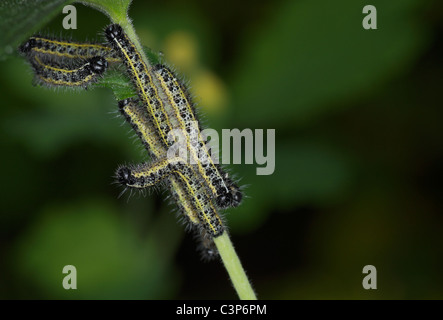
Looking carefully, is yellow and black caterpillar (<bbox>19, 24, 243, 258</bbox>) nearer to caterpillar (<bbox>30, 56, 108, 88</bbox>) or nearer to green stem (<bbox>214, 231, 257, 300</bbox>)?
caterpillar (<bbox>30, 56, 108, 88</bbox>)

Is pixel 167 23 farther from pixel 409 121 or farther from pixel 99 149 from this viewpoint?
pixel 409 121

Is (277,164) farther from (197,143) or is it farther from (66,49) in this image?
(66,49)

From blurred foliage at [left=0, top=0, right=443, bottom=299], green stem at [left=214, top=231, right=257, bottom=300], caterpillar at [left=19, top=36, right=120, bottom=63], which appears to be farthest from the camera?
blurred foliage at [left=0, top=0, right=443, bottom=299]

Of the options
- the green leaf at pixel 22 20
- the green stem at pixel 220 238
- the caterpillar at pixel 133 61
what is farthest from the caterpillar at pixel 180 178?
the green leaf at pixel 22 20

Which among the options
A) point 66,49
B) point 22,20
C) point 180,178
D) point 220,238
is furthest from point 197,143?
point 22,20

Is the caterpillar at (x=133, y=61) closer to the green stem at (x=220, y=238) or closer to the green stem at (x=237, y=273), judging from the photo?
the green stem at (x=220, y=238)

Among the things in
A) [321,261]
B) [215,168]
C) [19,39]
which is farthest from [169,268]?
[19,39]

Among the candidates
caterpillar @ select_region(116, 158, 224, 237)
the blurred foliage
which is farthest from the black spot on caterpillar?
the blurred foliage
